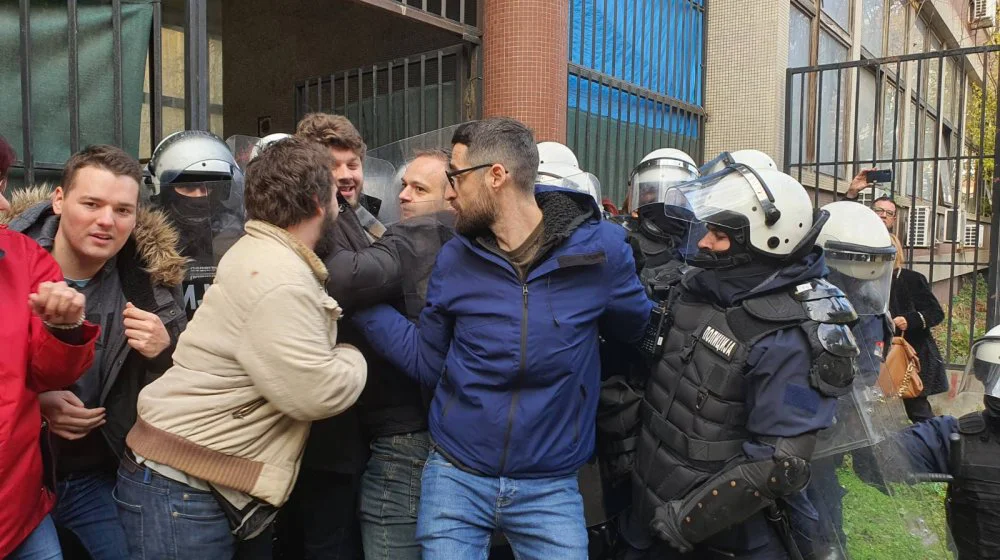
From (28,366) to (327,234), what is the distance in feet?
2.80

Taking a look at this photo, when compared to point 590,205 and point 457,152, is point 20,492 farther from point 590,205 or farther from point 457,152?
point 590,205

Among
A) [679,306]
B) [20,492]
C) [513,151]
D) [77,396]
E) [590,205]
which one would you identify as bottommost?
[20,492]

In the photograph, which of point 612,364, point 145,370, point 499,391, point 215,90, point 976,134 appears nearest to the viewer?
point 499,391

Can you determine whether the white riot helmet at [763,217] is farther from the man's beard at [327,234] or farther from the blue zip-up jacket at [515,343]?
the man's beard at [327,234]

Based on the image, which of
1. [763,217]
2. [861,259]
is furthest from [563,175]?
[861,259]

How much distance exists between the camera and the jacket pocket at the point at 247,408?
196 cm

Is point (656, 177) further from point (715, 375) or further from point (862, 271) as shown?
point (715, 375)

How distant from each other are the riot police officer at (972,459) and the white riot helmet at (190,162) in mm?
2802

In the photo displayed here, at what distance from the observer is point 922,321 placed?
5324 mm

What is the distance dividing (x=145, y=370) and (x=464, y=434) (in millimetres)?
1030

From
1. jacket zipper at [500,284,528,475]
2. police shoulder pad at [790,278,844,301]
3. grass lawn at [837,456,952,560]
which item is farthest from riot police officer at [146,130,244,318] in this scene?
grass lawn at [837,456,952,560]

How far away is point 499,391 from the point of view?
2.16 m

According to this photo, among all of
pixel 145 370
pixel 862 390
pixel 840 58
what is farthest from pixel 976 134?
pixel 145 370

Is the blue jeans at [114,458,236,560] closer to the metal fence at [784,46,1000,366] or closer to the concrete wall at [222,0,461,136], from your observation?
the concrete wall at [222,0,461,136]
